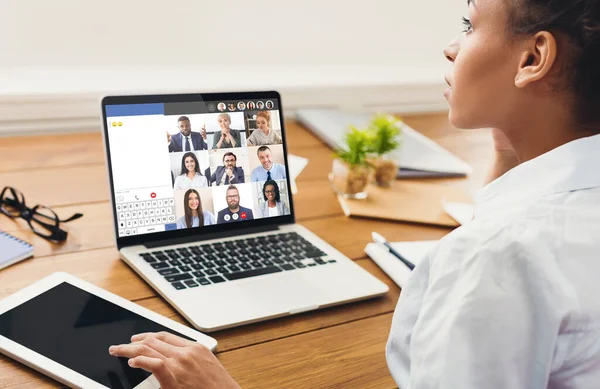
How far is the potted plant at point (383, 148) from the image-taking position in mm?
1252

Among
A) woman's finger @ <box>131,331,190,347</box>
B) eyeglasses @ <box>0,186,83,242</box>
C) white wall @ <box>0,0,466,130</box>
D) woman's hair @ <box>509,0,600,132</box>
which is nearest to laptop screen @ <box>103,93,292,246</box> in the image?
eyeglasses @ <box>0,186,83,242</box>

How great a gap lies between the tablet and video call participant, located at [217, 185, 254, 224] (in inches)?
8.9

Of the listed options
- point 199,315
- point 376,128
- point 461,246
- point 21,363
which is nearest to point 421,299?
point 461,246

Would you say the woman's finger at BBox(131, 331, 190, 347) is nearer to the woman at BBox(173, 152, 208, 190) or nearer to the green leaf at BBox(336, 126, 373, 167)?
the woman at BBox(173, 152, 208, 190)

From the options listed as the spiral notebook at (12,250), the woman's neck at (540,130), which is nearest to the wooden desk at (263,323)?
the spiral notebook at (12,250)

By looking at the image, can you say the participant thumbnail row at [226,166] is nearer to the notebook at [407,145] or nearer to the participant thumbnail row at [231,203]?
the participant thumbnail row at [231,203]

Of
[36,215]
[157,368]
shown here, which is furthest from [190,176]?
[157,368]

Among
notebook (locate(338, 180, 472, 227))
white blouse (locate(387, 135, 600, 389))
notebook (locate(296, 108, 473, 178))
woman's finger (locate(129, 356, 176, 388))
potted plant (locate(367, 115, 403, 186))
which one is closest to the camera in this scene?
white blouse (locate(387, 135, 600, 389))

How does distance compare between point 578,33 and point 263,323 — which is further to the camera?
point 263,323

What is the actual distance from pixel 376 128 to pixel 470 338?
76 centimetres

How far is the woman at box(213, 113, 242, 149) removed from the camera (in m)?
0.97

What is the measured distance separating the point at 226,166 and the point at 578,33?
1.75 feet

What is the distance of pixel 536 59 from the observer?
25.7 inches

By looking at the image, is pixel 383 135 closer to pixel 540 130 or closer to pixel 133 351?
pixel 540 130
